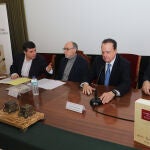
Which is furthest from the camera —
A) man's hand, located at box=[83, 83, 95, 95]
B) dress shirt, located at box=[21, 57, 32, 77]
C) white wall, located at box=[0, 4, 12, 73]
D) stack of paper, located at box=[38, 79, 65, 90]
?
white wall, located at box=[0, 4, 12, 73]

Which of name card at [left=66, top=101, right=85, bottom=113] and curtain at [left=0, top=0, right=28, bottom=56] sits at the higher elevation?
curtain at [left=0, top=0, right=28, bottom=56]

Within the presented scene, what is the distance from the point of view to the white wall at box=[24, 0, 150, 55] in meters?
3.62

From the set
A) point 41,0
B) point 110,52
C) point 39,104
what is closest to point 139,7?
point 110,52

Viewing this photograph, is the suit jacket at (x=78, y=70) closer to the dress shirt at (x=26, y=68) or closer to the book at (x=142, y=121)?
the dress shirt at (x=26, y=68)

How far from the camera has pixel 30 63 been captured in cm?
354

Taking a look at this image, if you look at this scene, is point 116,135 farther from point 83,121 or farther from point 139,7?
point 139,7

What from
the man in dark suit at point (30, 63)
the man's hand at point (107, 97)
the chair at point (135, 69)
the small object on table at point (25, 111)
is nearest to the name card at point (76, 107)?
the man's hand at point (107, 97)

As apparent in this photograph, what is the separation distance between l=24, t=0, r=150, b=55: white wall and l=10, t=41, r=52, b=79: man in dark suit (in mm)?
1048

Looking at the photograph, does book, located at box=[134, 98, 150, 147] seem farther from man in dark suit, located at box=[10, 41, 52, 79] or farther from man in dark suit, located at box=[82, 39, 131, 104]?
man in dark suit, located at box=[10, 41, 52, 79]

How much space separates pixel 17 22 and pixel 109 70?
9.58ft

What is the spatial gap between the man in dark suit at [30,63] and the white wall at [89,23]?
1.05m

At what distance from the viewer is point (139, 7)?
353cm

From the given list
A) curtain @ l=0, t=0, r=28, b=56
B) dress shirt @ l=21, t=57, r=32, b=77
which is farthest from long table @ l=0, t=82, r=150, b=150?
curtain @ l=0, t=0, r=28, b=56

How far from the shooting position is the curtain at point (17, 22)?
4660 millimetres
